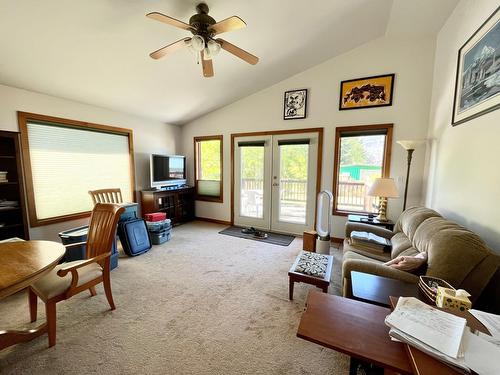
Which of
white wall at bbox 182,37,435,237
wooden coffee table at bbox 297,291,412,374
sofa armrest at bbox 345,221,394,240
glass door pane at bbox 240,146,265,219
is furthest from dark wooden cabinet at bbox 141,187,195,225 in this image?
wooden coffee table at bbox 297,291,412,374

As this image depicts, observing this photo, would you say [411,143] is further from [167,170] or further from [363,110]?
[167,170]

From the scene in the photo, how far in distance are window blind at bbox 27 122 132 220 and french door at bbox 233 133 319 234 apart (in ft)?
7.35

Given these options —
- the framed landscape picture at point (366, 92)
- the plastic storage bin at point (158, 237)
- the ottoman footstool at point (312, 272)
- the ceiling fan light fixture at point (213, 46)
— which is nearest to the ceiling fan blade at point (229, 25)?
the ceiling fan light fixture at point (213, 46)

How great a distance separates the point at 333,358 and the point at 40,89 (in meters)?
4.36

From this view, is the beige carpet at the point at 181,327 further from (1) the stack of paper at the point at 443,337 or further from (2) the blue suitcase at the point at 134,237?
(1) the stack of paper at the point at 443,337

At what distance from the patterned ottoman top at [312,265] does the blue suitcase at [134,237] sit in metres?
2.39

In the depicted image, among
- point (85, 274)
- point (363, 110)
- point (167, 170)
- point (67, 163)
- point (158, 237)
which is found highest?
point (363, 110)

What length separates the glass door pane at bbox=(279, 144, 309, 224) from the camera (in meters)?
4.00

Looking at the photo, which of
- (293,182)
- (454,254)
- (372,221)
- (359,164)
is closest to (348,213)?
(372,221)

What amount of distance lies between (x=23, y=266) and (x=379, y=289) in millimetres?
2211

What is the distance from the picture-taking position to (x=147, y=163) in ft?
14.6

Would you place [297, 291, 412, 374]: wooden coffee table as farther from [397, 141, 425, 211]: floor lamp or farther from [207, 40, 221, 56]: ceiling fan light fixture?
[397, 141, 425, 211]: floor lamp

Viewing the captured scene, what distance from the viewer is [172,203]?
464 centimetres

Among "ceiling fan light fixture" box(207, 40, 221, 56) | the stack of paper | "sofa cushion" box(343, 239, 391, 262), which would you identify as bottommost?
"sofa cushion" box(343, 239, 391, 262)
